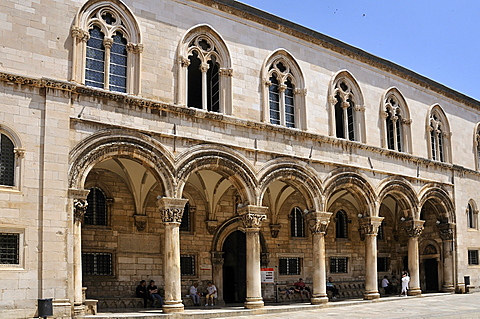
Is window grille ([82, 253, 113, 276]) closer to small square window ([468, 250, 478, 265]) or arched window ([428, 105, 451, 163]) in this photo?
arched window ([428, 105, 451, 163])

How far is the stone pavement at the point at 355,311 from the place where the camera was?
56.2 ft

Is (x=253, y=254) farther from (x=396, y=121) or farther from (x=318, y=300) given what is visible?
(x=396, y=121)

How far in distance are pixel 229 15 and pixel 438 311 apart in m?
11.8

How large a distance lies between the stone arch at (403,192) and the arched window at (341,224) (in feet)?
9.99

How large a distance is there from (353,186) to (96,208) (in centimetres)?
→ 952

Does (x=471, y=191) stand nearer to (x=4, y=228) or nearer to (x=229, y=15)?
(x=229, y=15)

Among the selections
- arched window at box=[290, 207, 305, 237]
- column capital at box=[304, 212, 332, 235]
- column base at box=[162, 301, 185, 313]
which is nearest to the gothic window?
column base at box=[162, 301, 185, 313]

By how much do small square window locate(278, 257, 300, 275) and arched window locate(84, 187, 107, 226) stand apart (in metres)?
7.83

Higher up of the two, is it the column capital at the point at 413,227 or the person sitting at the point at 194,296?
the column capital at the point at 413,227

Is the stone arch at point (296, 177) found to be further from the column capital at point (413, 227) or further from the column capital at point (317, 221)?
the column capital at point (413, 227)

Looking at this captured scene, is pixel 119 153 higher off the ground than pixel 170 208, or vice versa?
pixel 119 153

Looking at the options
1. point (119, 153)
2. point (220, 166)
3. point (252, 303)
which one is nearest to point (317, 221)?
point (252, 303)

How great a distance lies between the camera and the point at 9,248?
572 inches

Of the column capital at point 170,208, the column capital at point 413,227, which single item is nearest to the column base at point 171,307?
the column capital at point 170,208
